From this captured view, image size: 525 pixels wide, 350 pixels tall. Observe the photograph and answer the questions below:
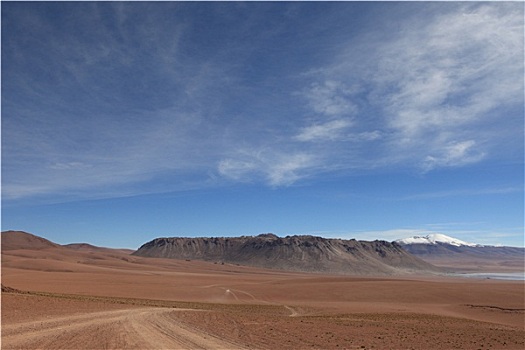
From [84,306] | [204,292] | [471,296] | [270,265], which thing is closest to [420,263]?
[270,265]

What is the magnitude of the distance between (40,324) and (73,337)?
377cm

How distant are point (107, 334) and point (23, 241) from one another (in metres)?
180

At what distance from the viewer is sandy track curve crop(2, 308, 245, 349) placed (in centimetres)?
1567

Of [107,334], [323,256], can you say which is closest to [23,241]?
[323,256]

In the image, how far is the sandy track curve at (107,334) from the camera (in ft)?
51.4

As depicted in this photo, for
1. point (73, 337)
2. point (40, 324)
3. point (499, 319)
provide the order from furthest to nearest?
point (499, 319) < point (40, 324) < point (73, 337)

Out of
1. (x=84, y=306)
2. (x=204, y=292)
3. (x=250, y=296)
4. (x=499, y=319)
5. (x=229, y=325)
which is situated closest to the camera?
(x=229, y=325)

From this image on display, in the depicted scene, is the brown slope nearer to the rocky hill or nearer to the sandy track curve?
the rocky hill

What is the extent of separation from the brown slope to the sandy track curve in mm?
162309

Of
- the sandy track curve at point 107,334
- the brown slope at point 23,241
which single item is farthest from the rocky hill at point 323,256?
the sandy track curve at point 107,334

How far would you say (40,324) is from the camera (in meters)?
19.7

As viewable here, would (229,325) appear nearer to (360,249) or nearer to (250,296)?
(250,296)

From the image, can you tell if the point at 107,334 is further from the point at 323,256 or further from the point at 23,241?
the point at 23,241

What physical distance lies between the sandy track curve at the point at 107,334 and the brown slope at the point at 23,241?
16231cm
